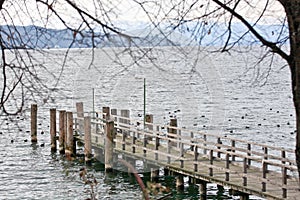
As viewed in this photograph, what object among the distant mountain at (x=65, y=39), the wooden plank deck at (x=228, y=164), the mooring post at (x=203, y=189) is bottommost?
the mooring post at (x=203, y=189)

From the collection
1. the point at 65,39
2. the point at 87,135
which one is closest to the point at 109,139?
the point at 87,135

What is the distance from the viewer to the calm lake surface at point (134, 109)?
621 cm

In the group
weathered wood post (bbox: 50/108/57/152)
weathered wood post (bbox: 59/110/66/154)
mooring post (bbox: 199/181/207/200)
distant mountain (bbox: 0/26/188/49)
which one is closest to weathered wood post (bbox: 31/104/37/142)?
weathered wood post (bbox: 50/108/57/152)

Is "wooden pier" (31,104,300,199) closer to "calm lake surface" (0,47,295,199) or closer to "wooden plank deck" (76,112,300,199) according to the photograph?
"wooden plank deck" (76,112,300,199)

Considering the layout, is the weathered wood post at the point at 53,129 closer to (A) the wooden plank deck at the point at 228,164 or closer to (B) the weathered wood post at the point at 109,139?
(A) the wooden plank deck at the point at 228,164

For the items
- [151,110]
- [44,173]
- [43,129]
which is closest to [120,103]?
[151,110]

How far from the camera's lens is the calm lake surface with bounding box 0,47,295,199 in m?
6.21

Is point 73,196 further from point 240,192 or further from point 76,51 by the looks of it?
point 76,51

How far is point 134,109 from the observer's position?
163 feet

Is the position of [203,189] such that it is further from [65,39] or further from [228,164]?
[65,39]

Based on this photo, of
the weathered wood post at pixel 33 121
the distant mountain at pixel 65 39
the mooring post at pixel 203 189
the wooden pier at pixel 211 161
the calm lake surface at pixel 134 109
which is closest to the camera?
the distant mountain at pixel 65 39

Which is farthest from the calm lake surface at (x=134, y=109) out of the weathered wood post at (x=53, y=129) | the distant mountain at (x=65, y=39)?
the weathered wood post at (x=53, y=129)

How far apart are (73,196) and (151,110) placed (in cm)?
2896

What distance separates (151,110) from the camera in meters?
49.6
